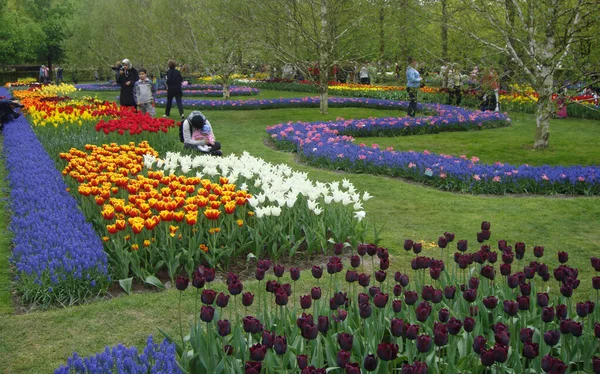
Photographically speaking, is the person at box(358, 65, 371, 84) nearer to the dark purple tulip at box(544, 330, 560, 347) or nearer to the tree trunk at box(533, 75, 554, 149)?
the tree trunk at box(533, 75, 554, 149)

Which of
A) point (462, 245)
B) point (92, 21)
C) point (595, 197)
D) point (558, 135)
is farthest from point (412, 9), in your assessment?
point (92, 21)

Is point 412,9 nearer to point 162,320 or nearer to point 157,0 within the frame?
point 162,320

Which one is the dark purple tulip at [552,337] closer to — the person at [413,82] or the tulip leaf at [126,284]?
the tulip leaf at [126,284]

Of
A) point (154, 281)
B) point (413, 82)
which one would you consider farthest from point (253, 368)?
point (413, 82)

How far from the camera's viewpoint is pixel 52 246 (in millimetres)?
5520

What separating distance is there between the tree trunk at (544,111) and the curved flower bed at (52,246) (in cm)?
864

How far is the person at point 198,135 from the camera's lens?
33.3ft

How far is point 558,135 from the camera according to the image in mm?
16062

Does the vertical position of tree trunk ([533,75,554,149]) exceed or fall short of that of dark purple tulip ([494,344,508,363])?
it exceeds it

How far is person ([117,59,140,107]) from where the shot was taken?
52.5ft

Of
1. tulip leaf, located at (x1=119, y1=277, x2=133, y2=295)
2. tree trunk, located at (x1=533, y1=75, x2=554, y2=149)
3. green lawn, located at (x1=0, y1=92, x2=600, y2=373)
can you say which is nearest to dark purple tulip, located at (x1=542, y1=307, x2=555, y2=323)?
green lawn, located at (x1=0, y1=92, x2=600, y2=373)

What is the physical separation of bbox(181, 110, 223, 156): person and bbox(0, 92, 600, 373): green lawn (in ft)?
4.61

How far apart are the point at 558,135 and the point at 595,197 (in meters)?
7.60

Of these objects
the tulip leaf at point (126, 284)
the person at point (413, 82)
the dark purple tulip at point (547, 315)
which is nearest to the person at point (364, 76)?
the person at point (413, 82)
